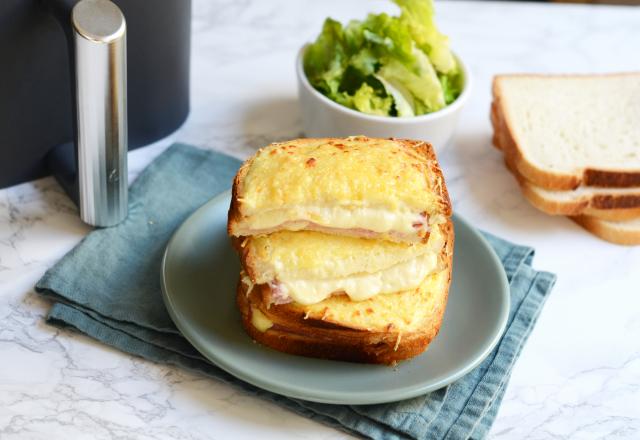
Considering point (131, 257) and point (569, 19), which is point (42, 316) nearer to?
point (131, 257)

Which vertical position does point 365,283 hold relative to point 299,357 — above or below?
above

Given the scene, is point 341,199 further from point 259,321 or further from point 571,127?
point 571,127

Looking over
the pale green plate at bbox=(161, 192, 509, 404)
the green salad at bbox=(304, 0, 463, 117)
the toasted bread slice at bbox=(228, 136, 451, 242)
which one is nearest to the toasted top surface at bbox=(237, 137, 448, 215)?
the toasted bread slice at bbox=(228, 136, 451, 242)

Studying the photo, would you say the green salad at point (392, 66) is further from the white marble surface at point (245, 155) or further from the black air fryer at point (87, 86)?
the black air fryer at point (87, 86)

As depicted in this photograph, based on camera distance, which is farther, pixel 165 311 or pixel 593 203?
pixel 593 203

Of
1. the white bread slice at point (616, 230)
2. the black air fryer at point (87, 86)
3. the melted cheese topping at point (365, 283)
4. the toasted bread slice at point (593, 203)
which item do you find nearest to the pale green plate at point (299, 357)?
the melted cheese topping at point (365, 283)

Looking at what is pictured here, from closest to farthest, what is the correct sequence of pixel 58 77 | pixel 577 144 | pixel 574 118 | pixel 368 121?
1. pixel 58 77
2. pixel 368 121
3. pixel 577 144
4. pixel 574 118

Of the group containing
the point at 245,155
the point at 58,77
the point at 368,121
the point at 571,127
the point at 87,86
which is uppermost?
the point at 87,86

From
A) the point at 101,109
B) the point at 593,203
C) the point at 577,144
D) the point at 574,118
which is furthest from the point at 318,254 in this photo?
the point at 574,118

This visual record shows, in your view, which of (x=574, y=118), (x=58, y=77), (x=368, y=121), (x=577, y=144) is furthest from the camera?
(x=574, y=118)
